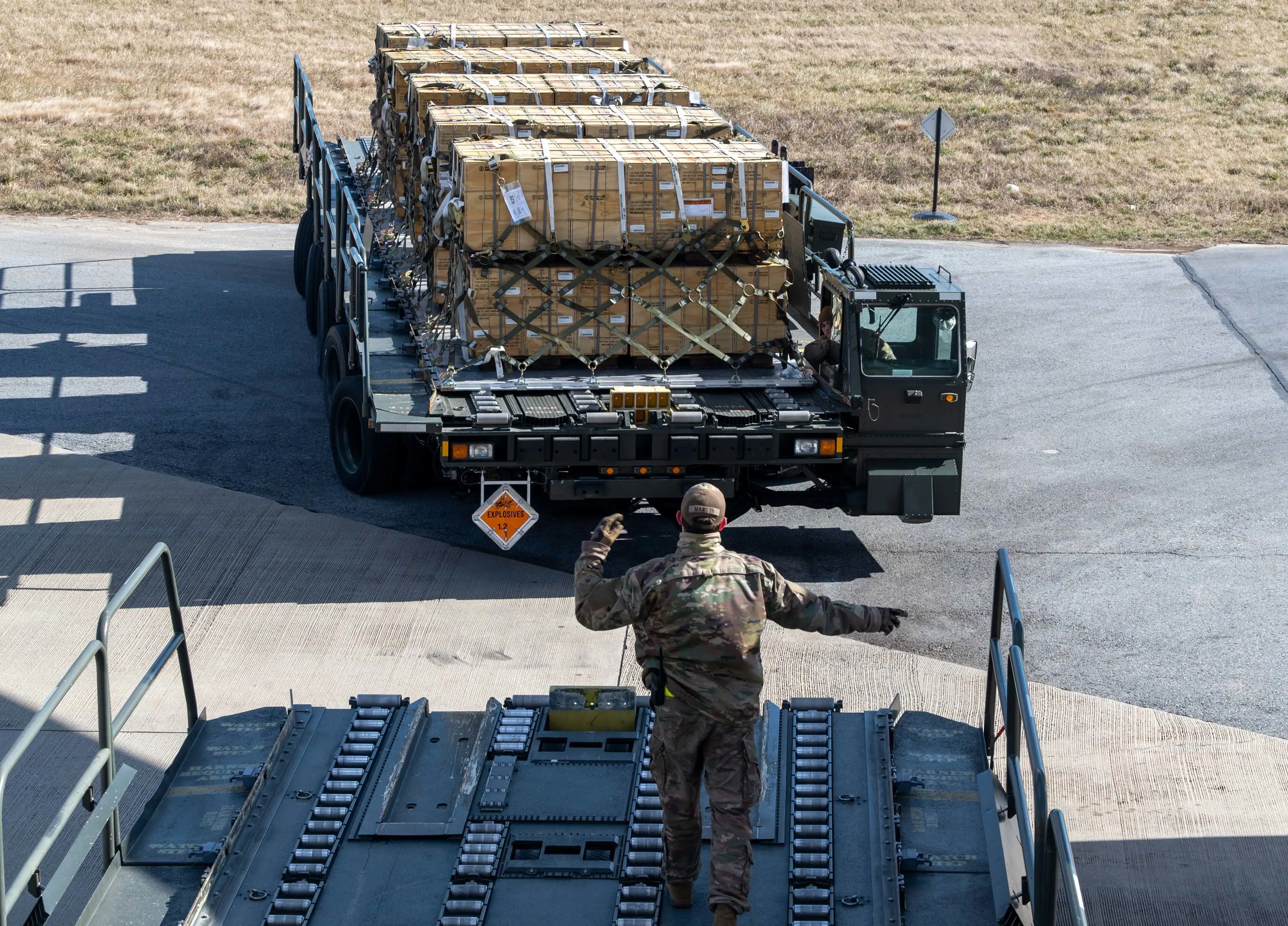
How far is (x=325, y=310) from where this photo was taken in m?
14.9

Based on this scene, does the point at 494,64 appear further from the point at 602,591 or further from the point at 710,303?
the point at 602,591

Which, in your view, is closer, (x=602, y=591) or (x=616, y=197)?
(x=602, y=591)

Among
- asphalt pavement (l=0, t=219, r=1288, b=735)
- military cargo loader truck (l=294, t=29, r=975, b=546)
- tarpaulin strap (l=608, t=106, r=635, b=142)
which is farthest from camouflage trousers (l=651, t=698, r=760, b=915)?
tarpaulin strap (l=608, t=106, r=635, b=142)

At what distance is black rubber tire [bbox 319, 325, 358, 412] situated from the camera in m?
12.5

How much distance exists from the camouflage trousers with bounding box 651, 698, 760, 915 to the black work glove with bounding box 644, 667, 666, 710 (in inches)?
1.9

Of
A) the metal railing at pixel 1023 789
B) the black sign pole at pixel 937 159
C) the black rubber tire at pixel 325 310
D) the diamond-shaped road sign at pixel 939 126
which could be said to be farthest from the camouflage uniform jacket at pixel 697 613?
the diamond-shaped road sign at pixel 939 126

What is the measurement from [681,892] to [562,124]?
803cm

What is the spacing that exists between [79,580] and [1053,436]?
7943 mm

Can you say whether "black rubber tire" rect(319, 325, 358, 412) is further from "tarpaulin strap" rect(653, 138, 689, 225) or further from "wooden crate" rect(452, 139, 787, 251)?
"tarpaulin strap" rect(653, 138, 689, 225)

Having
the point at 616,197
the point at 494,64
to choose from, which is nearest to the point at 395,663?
the point at 616,197

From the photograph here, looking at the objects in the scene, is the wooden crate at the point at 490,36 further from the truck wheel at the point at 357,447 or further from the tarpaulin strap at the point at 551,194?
the tarpaulin strap at the point at 551,194

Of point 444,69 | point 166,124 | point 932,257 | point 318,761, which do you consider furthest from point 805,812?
point 166,124

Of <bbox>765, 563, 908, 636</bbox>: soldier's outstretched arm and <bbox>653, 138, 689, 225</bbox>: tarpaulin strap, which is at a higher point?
<bbox>653, 138, 689, 225</bbox>: tarpaulin strap

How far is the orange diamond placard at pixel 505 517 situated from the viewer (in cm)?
1031
